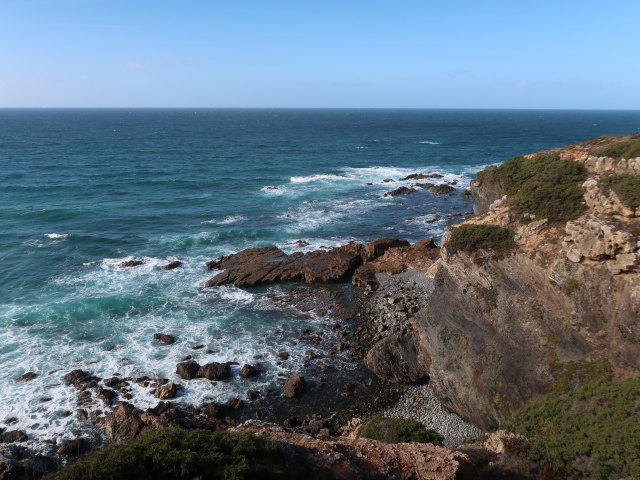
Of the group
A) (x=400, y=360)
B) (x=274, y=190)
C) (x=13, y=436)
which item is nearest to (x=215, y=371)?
(x=13, y=436)

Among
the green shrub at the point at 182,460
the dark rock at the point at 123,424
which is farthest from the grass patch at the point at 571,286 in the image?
the dark rock at the point at 123,424

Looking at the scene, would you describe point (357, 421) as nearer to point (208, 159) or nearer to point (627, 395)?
point (627, 395)

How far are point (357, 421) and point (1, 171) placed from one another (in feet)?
330

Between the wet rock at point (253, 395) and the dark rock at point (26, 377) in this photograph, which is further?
the dark rock at point (26, 377)

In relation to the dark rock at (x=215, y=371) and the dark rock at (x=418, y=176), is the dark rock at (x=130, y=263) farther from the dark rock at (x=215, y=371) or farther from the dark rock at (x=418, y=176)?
the dark rock at (x=418, y=176)

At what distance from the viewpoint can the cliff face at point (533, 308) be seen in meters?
23.6

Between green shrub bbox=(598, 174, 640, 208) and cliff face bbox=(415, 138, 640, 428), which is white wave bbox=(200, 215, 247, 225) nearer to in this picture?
cliff face bbox=(415, 138, 640, 428)

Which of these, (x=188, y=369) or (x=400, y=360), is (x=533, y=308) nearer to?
(x=400, y=360)

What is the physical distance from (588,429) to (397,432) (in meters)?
8.90

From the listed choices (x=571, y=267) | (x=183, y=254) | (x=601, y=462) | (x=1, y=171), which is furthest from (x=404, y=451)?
(x=1, y=171)

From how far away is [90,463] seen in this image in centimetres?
1404

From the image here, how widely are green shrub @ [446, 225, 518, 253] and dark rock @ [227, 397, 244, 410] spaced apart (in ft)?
59.0

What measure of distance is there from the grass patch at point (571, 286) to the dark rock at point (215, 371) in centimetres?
2307

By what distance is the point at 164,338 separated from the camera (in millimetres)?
36406
